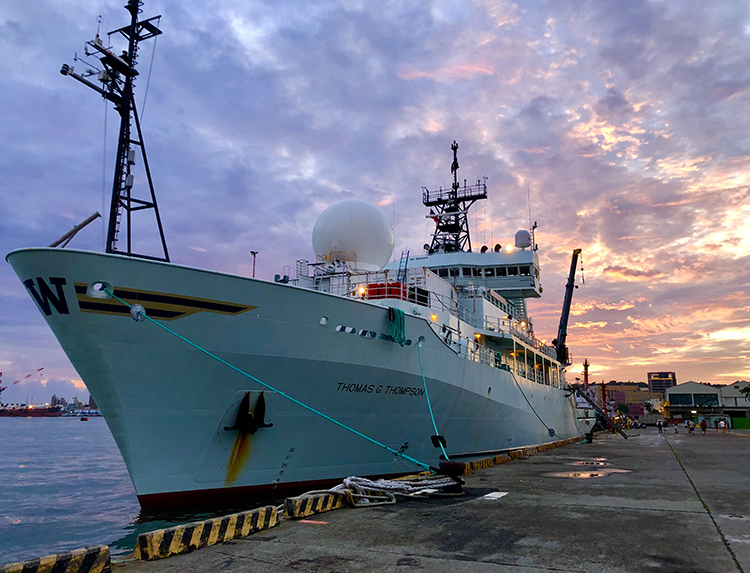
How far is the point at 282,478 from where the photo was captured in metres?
11.9

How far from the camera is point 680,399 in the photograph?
100625mm

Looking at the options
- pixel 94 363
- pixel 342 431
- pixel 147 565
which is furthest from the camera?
pixel 342 431

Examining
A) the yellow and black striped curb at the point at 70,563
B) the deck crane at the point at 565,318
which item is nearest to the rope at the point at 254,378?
the yellow and black striped curb at the point at 70,563

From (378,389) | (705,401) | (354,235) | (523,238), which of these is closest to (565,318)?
(523,238)

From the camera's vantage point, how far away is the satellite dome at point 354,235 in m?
18.9

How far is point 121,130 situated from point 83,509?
40.9ft

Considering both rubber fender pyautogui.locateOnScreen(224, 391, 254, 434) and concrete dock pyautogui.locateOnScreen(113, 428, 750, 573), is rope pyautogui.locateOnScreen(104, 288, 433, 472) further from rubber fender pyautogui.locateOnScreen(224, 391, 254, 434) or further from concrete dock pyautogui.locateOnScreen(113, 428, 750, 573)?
concrete dock pyautogui.locateOnScreen(113, 428, 750, 573)

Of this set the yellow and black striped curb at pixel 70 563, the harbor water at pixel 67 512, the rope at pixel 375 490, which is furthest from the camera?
the harbor water at pixel 67 512

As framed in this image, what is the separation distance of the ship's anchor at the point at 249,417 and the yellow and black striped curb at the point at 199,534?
4.07 meters

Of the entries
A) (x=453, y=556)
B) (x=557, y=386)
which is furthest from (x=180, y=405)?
(x=557, y=386)

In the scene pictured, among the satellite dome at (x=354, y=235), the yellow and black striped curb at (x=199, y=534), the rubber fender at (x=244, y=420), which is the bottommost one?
the yellow and black striped curb at (x=199, y=534)

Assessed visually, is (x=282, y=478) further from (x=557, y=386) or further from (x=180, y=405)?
(x=557, y=386)

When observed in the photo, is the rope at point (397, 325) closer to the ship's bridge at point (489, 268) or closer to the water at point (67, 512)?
the water at point (67, 512)

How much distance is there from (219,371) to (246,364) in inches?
23.7
